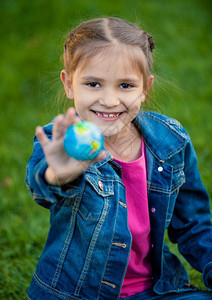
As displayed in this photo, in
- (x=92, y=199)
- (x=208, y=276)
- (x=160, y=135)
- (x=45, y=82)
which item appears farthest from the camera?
(x=45, y=82)

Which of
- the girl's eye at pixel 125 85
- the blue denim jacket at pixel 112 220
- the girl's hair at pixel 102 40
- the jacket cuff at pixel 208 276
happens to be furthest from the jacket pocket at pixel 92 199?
the jacket cuff at pixel 208 276

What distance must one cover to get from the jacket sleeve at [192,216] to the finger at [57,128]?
0.89 m

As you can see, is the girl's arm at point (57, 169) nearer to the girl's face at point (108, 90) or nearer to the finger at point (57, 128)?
the finger at point (57, 128)

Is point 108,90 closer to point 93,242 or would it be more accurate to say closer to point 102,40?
point 102,40

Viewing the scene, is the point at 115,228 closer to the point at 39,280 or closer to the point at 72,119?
the point at 39,280

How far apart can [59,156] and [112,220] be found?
0.52m

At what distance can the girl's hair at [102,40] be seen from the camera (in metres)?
1.66

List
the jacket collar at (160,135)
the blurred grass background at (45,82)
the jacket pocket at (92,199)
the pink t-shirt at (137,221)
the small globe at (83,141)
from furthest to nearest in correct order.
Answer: the blurred grass background at (45,82)
the jacket collar at (160,135)
the pink t-shirt at (137,221)
the jacket pocket at (92,199)
the small globe at (83,141)

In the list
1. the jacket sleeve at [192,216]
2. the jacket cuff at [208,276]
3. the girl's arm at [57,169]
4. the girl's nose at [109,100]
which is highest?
the girl's nose at [109,100]

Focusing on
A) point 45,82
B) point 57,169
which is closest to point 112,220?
point 57,169

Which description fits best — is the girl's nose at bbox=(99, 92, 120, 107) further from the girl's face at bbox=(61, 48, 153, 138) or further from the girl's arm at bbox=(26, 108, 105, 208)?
the girl's arm at bbox=(26, 108, 105, 208)

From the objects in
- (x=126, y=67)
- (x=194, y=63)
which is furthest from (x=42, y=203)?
(x=194, y=63)

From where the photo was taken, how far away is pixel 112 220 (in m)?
1.66

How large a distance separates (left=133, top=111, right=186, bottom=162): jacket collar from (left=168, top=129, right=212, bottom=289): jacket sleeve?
0.08 meters
